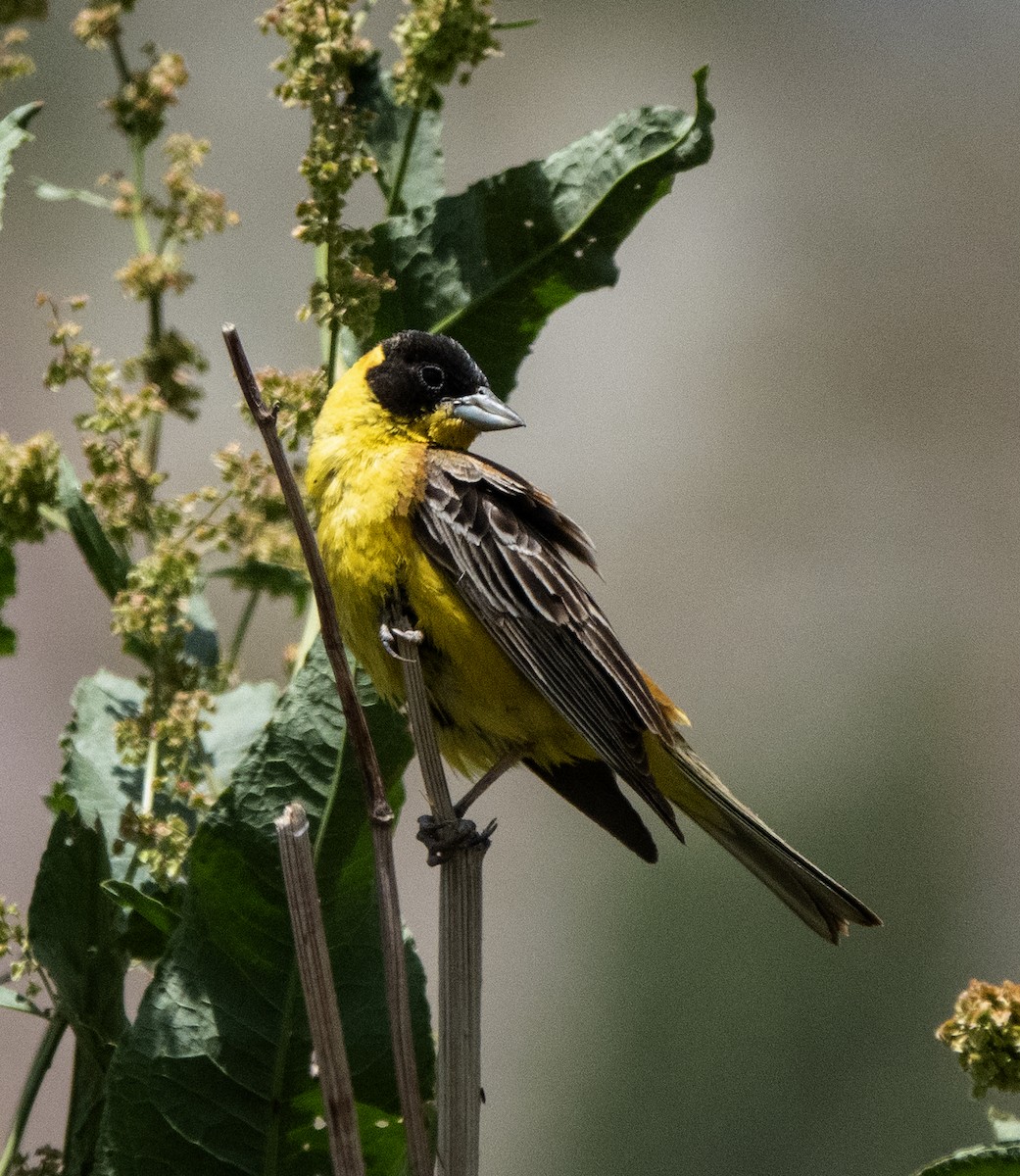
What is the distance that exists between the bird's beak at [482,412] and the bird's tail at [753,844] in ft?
1.85

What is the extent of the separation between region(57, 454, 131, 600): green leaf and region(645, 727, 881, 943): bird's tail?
3.29 ft

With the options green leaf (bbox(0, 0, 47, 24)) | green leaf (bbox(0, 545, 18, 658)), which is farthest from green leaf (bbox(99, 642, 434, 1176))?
green leaf (bbox(0, 0, 47, 24))

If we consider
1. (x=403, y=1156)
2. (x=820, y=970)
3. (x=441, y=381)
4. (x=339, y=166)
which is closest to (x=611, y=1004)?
(x=820, y=970)

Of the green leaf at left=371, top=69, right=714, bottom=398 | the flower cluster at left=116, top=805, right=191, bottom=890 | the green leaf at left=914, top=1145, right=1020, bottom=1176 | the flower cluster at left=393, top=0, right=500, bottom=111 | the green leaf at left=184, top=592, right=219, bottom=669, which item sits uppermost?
the flower cluster at left=393, top=0, right=500, bottom=111

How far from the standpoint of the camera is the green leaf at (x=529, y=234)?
1.67 m

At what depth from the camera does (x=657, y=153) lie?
5.46ft

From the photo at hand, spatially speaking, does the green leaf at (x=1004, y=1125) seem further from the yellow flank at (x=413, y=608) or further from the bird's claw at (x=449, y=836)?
the yellow flank at (x=413, y=608)

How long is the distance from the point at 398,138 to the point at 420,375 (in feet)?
1.86

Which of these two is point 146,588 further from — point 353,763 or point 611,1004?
point 611,1004

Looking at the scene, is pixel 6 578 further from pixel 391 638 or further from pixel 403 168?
pixel 403 168

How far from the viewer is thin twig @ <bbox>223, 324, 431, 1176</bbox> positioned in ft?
3.97

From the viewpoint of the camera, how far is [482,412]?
7.62 ft

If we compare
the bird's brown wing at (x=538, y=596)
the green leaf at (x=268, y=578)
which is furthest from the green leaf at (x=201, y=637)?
the bird's brown wing at (x=538, y=596)

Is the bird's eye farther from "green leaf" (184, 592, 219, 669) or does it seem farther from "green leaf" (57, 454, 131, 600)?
"green leaf" (57, 454, 131, 600)
